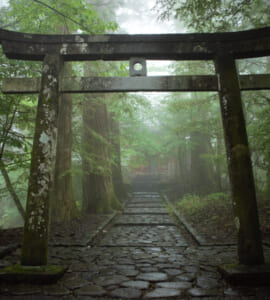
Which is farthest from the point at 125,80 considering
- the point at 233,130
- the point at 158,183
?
the point at 158,183

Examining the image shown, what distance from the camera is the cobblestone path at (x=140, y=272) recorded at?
2.94 meters

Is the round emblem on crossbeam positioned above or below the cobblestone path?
above

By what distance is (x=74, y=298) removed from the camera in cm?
286

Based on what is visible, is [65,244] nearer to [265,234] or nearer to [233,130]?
[233,130]

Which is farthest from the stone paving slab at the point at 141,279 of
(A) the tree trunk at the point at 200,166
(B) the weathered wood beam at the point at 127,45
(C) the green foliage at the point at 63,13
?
(A) the tree trunk at the point at 200,166

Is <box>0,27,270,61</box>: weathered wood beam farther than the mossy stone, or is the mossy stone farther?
<box>0,27,270,61</box>: weathered wood beam

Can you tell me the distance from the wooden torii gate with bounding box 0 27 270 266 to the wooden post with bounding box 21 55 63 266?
0.05 feet

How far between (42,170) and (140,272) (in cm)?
239

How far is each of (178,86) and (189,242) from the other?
4079 millimetres

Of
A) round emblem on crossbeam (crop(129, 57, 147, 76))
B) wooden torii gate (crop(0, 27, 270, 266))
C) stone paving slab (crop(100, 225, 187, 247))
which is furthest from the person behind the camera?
stone paving slab (crop(100, 225, 187, 247))

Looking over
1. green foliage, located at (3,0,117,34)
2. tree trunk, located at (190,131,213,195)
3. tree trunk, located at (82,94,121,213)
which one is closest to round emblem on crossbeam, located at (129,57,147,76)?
green foliage, located at (3,0,117,34)

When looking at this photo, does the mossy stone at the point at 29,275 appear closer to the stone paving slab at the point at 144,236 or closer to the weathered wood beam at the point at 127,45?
the stone paving slab at the point at 144,236

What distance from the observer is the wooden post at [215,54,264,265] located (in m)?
3.36

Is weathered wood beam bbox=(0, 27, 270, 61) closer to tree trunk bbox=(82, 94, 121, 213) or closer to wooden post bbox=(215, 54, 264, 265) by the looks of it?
wooden post bbox=(215, 54, 264, 265)
